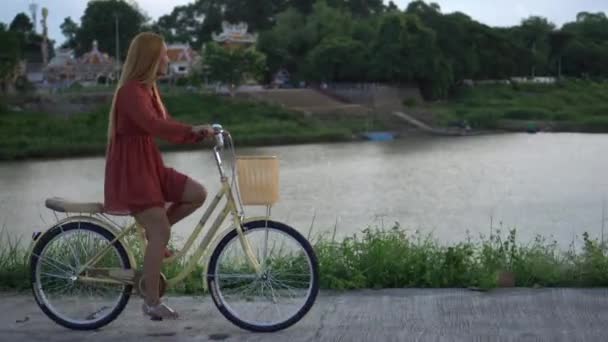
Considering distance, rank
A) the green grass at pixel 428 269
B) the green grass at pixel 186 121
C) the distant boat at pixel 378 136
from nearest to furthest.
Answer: the green grass at pixel 428 269
the green grass at pixel 186 121
the distant boat at pixel 378 136

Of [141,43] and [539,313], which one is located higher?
[141,43]

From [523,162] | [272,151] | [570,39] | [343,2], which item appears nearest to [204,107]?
[272,151]

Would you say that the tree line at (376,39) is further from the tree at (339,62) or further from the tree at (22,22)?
the tree at (22,22)

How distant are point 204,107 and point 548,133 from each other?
14.5 m

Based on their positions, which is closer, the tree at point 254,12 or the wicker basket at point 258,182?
the wicker basket at point 258,182

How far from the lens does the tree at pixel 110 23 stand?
172 feet

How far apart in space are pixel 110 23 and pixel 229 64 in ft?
48.0

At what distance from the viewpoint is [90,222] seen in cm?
332

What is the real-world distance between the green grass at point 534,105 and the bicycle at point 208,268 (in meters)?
38.3

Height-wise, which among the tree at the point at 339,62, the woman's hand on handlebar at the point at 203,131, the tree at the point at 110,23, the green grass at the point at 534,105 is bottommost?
the green grass at the point at 534,105

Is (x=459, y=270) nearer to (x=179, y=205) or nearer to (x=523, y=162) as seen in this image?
(x=179, y=205)

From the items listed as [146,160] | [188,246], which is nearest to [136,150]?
[146,160]

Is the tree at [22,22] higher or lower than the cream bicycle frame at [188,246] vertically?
higher

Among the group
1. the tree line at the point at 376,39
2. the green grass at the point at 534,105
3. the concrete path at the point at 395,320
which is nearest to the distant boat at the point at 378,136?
the green grass at the point at 534,105
